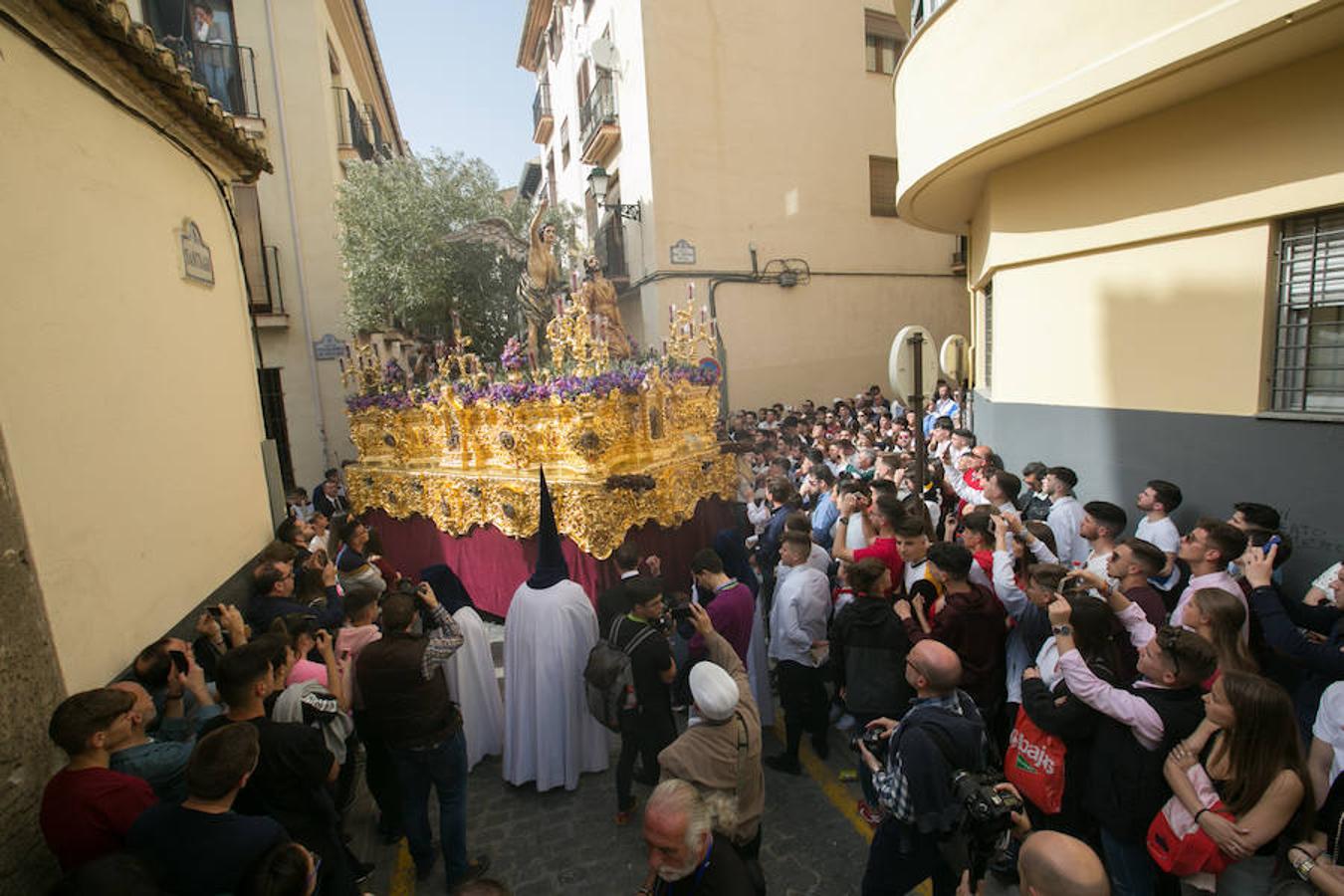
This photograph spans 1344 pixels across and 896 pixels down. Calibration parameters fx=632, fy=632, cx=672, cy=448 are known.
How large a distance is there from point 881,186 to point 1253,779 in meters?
16.1

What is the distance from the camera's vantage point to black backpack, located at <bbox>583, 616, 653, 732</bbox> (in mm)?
3820

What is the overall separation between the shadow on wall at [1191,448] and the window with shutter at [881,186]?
10279 mm

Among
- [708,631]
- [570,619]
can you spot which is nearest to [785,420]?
[570,619]

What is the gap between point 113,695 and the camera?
248cm

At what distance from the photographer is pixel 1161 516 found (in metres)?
4.68

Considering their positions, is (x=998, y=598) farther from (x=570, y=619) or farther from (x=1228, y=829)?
(x=570, y=619)

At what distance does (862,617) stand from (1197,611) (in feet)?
5.07

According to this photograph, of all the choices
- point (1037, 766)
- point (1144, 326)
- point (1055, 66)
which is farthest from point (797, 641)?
point (1055, 66)

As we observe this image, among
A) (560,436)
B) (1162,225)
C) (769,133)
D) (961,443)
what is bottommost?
(961,443)

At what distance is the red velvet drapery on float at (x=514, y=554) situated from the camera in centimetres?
711

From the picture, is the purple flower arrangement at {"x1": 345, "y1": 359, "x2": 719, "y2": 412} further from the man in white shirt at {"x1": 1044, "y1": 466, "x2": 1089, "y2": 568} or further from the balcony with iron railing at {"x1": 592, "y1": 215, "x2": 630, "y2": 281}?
the balcony with iron railing at {"x1": 592, "y1": 215, "x2": 630, "y2": 281}

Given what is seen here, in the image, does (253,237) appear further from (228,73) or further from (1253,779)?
(1253,779)

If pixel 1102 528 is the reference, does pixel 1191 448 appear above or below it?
above

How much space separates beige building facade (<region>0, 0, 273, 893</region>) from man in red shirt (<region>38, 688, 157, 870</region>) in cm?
35
